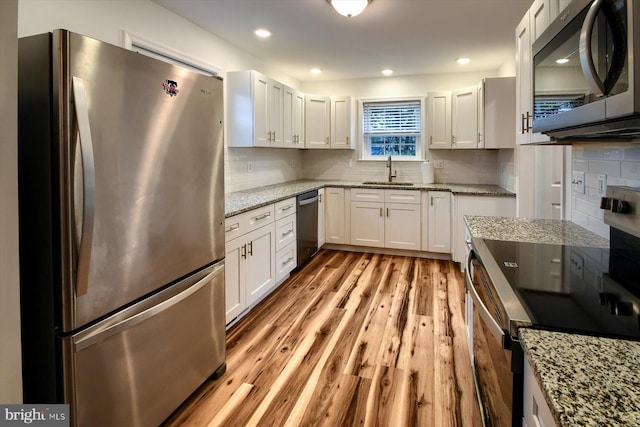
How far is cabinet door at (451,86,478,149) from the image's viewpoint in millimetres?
4223

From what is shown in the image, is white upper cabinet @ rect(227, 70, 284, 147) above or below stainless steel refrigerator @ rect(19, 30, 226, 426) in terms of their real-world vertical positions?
above

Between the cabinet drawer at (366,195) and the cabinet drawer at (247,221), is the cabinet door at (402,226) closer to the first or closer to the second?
the cabinet drawer at (366,195)

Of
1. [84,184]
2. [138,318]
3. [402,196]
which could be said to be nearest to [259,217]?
[138,318]

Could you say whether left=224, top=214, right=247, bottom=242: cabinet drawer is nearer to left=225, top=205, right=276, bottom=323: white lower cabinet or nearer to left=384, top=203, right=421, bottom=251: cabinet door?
left=225, top=205, right=276, bottom=323: white lower cabinet

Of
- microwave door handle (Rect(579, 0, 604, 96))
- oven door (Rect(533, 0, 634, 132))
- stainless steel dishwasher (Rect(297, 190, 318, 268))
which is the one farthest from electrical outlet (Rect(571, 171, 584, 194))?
stainless steel dishwasher (Rect(297, 190, 318, 268))

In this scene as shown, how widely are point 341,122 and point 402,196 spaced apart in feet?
4.64

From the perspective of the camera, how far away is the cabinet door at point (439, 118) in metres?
4.52

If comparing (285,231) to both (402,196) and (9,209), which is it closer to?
(402,196)

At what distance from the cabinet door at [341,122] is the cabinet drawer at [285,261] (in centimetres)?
192

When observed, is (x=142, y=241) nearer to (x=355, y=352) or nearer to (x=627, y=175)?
(x=355, y=352)

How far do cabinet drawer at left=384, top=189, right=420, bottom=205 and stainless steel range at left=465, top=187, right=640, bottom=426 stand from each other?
9.17 feet

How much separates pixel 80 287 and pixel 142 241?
11.9 inches

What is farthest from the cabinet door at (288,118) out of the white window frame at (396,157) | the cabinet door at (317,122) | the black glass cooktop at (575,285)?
the black glass cooktop at (575,285)

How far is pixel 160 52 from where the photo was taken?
275 cm
